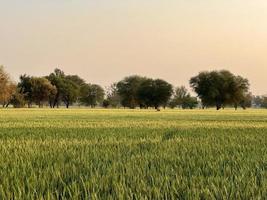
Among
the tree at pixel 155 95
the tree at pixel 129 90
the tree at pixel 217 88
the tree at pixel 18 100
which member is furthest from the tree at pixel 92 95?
the tree at pixel 217 88

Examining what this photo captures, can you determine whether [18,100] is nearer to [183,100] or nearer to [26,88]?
[26,88]

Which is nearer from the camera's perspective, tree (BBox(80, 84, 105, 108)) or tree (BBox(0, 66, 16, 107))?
tree (BBox(0, 66, 16, 107))

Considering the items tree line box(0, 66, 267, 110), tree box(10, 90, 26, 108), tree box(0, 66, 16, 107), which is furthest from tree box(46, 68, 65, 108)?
tree box(0, 66, 16, 107)

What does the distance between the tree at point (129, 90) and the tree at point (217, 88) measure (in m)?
26.0

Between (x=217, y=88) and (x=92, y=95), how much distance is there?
209 feet

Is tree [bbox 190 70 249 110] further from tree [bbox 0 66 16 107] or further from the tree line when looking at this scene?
tree [bbox 0 66 16 107]

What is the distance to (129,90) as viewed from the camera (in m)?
149

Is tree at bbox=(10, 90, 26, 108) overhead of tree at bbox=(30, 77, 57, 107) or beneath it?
beneath

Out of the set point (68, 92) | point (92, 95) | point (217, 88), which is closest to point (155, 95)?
point (217, 88)

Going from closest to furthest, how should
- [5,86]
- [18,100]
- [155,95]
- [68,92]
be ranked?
[5,86], [18,100], [155,95], [68,92]

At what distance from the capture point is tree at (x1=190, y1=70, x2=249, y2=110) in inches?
4515

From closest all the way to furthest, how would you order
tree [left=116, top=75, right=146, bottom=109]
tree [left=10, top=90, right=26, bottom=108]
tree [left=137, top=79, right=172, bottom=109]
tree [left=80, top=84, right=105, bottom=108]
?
tree [left=10, top=90, right=26, bottom=108]
tree [left=137, top=79, right=172, bottom=109]
tree [left=116, top=75, right=146, bottom=109]
tree [left=80, top=84, right=105, bottom=108]

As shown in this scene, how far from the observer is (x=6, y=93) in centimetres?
9119

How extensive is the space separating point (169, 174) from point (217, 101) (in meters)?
113
